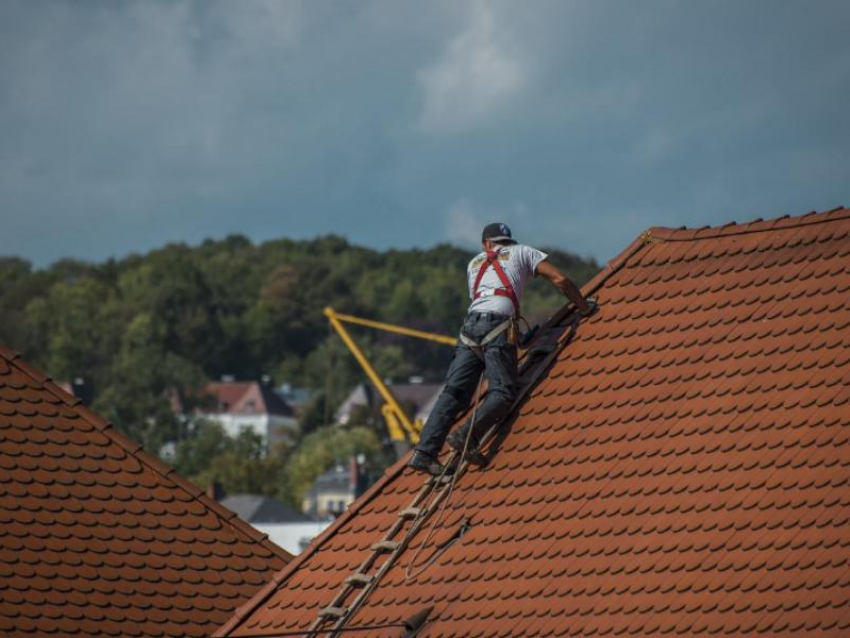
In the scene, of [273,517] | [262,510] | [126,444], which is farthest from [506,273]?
[262,510]

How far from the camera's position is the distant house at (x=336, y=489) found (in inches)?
4966

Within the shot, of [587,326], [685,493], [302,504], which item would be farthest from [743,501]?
[302,504]

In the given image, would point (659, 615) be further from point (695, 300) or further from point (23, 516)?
point (23, 516)

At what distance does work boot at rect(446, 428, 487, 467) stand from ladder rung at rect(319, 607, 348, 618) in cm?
165

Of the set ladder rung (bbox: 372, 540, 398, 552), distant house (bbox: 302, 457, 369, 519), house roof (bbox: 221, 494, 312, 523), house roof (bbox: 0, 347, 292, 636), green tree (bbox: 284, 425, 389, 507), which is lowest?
ladder rung (bbox: 372, 540, 398, 552)

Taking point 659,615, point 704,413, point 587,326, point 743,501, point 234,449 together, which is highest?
point 234,449

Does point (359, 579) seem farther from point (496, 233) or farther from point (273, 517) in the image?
point (273, 517)

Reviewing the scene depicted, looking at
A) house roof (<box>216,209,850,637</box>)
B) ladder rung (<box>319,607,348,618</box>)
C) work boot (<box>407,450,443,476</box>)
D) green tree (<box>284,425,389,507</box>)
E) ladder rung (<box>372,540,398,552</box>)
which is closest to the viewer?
house roof (<box>216,209,850,637</box>)

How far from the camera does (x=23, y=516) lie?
57.3 ft

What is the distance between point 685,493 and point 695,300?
222 cm

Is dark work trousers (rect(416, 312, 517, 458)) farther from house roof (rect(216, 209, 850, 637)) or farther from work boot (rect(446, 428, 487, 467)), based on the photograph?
house roof (rect(216, 209, 850, 637))

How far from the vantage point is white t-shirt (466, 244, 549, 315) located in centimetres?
1677

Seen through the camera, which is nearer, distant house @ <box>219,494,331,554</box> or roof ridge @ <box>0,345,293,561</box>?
roof ridge @ <box>0,345,293,561</box>

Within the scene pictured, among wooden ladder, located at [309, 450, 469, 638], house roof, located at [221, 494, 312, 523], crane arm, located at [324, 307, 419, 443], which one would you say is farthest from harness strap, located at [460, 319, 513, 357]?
house roof, located at [221, 494, 312, 523]
